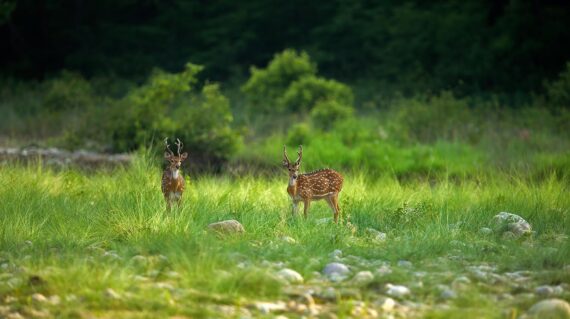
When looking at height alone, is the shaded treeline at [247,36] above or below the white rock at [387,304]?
above

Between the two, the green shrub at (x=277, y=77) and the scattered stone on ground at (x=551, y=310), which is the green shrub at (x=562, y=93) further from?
the scattered stone on ground at (x=551, y=310)

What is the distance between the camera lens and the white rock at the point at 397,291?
6719 millimetres

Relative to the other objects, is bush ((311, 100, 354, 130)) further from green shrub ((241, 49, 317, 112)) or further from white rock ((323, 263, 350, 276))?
white rock ((323, 263, 350, 276))

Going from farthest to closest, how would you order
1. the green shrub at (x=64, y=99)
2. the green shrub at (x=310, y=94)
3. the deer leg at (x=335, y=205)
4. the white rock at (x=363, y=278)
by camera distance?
the green shrub at (x=64, y=99)
the green shrub at (x=310, y=94)
the deer leg at (x=335, y=205)
the white rock at (x=363, y=278)

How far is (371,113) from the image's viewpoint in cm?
2223

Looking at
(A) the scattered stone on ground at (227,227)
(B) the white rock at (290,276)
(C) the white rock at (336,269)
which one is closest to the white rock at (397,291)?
(C) the white rock at (336,269)

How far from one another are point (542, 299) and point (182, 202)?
4031mm

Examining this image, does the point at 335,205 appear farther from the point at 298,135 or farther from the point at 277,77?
the point at 277,77

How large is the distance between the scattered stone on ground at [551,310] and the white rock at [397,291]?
2.91 feet

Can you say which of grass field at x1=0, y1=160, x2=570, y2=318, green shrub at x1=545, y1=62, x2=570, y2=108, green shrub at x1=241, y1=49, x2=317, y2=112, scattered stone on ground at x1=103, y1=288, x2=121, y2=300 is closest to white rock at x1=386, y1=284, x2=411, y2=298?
grass field at x1=0, y1=160, x2=570, y2=318

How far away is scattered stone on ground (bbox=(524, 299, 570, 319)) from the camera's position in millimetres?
6113

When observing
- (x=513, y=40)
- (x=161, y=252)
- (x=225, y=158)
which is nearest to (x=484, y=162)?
(x=225, y=158)

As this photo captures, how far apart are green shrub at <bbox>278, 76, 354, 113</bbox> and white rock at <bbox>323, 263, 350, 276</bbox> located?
46.6ft

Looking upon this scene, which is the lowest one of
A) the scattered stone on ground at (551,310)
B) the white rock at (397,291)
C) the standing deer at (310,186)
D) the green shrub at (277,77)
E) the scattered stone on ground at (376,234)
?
the scattered stone on ground at (376,234)
